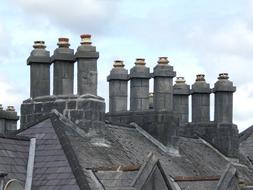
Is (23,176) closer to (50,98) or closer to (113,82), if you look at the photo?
(50,98)

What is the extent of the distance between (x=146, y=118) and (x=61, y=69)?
6416 mm

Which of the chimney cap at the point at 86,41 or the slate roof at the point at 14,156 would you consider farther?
the chimney cap at the point at 86,41

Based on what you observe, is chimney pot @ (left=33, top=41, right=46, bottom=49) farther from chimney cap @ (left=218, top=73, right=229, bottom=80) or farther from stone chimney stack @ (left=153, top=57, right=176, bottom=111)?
chimney cap @ (left=218, top=73, right=229, bottom=80)

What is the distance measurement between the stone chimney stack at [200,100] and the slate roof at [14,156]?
15412mm

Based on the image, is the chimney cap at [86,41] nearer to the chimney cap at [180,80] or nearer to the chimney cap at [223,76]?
the chimney cap at [180,80]

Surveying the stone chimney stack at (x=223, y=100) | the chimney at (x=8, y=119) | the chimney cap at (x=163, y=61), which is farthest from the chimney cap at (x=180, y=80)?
the chimney at (x=8, y=119)

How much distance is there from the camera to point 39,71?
43.0 meters

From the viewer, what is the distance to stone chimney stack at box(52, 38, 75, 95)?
1663 inches

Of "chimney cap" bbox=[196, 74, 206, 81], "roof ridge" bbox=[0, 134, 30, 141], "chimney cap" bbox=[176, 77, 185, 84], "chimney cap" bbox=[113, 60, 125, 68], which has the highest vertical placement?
"chimney cap" bbox=[113, 60, 125, 68]

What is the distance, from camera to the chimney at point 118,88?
49531mm

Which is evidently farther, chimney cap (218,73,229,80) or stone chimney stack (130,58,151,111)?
chimney cap (218,73,229,80)

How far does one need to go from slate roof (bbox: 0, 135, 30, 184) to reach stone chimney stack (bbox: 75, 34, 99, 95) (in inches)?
124

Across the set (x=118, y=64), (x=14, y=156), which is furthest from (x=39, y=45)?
(x=118, y=64)

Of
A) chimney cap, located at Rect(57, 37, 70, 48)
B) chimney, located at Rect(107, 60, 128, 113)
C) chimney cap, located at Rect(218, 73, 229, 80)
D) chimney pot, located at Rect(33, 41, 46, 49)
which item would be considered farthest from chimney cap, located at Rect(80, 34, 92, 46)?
chimney cap, located at Rect(218, 73, 229, 80)
